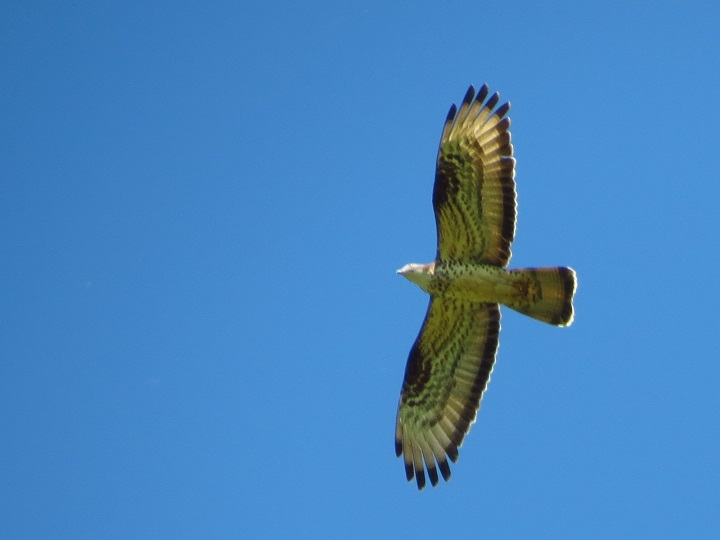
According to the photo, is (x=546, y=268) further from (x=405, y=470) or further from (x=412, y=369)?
(x=405, y=470)

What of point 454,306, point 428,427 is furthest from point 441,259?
point 428,427

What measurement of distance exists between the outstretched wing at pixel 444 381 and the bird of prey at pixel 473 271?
0.01m

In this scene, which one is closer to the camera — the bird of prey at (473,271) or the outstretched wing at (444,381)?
the bird of prey at (473,271)

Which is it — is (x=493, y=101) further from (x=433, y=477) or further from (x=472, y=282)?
(x=433, y=477)

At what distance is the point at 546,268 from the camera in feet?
30.2

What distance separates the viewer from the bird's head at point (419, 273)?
9570 millimetres

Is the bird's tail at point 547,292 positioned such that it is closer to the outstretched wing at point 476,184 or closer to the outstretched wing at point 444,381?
the outstretched wing at point 476,184

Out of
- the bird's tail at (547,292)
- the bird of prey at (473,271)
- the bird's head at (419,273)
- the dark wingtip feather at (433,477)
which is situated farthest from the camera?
the dark wingtip feather at (433,477)

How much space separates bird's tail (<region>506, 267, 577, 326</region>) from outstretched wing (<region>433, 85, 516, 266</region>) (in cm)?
30

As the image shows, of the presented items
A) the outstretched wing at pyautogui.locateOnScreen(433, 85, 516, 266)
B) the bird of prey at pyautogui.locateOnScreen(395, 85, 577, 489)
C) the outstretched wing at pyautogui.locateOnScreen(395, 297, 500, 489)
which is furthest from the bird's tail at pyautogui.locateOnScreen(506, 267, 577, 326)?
the outstretched wing at pyautogui.locateOnScreen(395, 297, 500, 489)

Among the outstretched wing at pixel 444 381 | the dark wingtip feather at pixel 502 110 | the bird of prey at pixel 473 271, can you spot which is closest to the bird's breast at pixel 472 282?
the bird of prey at pixel 473 271

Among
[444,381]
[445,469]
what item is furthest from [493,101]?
[445,469]

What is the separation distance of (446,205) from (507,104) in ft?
4.00

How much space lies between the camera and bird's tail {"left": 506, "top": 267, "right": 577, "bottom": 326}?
9203 millimetres
